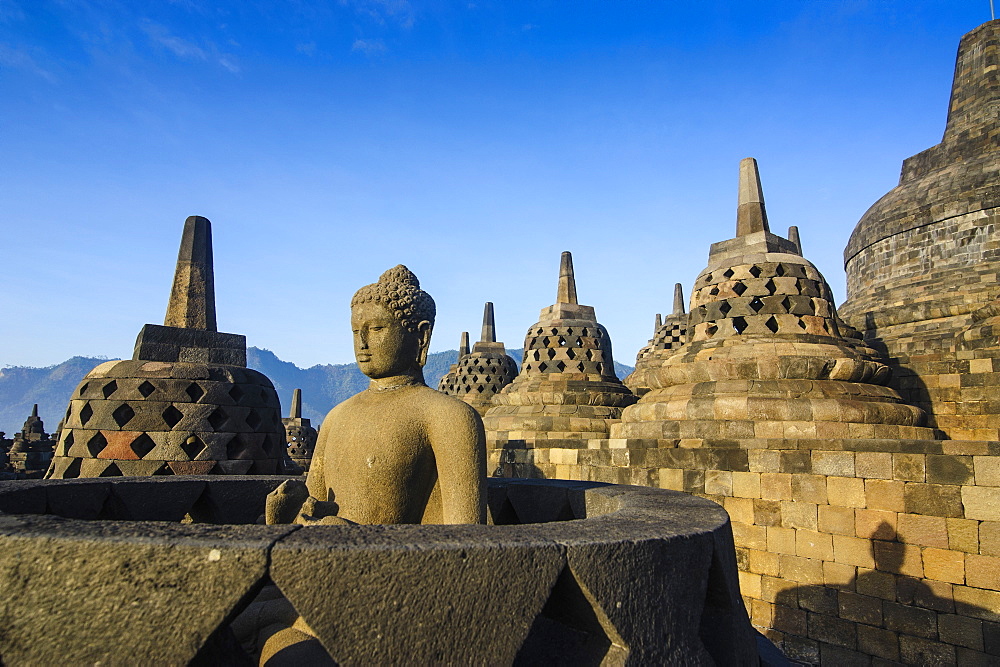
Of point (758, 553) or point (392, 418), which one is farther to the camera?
point (758, 553)

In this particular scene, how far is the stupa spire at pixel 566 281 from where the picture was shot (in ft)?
42.1

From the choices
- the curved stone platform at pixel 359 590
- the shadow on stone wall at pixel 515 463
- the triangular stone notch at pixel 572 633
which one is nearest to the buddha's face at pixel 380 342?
the curved stone platform at pixel 359 590

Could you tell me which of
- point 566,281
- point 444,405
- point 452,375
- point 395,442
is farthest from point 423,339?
point 452,375

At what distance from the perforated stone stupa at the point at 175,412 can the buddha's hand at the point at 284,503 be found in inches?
129

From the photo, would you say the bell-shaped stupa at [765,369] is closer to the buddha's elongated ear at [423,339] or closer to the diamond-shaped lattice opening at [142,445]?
the buddha's elongated ear at [423,339]

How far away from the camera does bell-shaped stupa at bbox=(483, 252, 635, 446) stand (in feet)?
33.9

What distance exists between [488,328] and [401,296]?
16.0 meters

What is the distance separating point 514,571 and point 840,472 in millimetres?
4398

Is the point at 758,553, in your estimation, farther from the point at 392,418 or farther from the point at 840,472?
the point at 392,418

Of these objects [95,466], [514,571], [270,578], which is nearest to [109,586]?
[270,578]

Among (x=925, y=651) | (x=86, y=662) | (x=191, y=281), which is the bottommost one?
(x=925, y=651)

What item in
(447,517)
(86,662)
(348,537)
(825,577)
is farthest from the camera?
(825,577)

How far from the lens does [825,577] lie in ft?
15.6

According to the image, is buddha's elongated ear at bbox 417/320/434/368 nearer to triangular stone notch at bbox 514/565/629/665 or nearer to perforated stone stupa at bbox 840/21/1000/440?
triangular stone notch at bbox 514/565/629/665
